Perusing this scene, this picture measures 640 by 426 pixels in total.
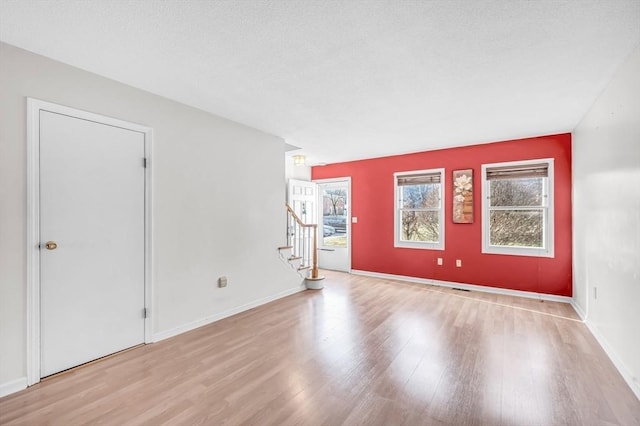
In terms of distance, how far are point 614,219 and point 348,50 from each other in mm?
2705

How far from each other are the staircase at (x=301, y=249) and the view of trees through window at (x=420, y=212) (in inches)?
71.0

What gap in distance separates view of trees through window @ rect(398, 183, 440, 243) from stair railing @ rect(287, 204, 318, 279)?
5.86 ft

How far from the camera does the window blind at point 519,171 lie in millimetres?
4350

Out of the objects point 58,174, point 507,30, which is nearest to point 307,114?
point 507,30

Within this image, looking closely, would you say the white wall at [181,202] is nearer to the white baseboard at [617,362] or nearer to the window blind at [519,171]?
the window blind at [519,171]

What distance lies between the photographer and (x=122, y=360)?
2553 mm

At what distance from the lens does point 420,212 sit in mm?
5461

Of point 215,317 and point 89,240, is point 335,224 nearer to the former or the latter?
point 215,317

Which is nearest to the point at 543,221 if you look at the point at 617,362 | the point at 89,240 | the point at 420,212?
the point at 420,212

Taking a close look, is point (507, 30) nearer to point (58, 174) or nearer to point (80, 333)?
point (58, 174)

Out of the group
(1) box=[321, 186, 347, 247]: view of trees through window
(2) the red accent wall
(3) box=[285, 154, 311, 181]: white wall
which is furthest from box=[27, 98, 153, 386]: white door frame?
(1) box=[321, 186, 347, 247]: view of trees through window

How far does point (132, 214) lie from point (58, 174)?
64 cm

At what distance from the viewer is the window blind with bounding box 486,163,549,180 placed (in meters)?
4.35

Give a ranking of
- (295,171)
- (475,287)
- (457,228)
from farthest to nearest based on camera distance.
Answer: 1. (295,171)
2. (457,228)
3. (475,287)
